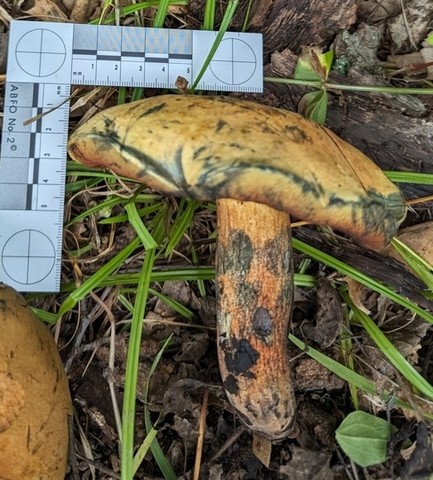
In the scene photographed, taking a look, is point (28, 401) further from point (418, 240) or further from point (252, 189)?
point (418, 240)

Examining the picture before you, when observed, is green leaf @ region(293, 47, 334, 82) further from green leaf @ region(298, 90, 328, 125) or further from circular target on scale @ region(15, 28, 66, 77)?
circular target on scale @ region(15, 28, 66, 77)

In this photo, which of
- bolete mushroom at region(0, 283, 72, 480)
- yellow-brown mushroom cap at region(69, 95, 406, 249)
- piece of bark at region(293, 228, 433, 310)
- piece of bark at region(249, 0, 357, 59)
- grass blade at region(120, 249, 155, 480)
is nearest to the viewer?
yellow-brown mushroom cap at region(69, 95, 406, 249)

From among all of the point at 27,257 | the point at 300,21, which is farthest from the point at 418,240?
the point at 27,257

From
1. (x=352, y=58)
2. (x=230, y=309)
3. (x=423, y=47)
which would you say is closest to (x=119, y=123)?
(x=230, y=309)

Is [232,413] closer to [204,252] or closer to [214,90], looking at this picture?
[204,252]

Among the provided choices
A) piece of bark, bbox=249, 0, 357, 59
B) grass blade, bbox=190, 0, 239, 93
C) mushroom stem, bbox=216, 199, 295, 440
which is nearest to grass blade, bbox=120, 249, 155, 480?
mushroom stem, bbox=216, 199, 295, 440
